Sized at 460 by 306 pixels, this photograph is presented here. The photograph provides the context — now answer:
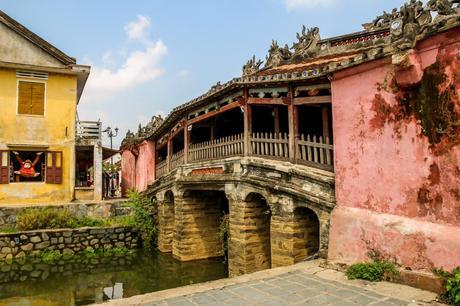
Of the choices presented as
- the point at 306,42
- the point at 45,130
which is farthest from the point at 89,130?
the point at 306,42

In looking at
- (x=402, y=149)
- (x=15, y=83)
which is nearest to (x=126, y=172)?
(x=15, y=83)

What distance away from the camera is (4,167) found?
16.4 meters

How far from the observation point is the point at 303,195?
8.12m

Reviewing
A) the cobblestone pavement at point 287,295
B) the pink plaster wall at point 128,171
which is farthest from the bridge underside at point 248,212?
the pink plaster wall at point 128,171

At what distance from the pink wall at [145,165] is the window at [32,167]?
4.40m

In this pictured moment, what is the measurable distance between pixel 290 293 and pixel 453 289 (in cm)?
218

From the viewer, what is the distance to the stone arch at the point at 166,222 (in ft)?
50.1

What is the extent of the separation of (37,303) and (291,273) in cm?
717

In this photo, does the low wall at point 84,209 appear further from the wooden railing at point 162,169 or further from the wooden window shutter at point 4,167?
the wooden railing at point 162,169

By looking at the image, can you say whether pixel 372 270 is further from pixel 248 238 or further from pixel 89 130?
pixel 89 130

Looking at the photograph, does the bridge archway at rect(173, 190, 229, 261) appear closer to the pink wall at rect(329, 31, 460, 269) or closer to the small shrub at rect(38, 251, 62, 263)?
the small shrub at rect(38, 251, 62, 263)

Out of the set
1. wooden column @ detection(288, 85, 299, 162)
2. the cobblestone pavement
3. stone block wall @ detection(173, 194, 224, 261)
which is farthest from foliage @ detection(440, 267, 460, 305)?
stone block wall @ detection(173, 194, 224, 261)

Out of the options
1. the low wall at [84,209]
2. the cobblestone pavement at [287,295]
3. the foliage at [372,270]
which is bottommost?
the cobblestone pavement at [287,295]

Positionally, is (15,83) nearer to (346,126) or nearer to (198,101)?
(198,101)
